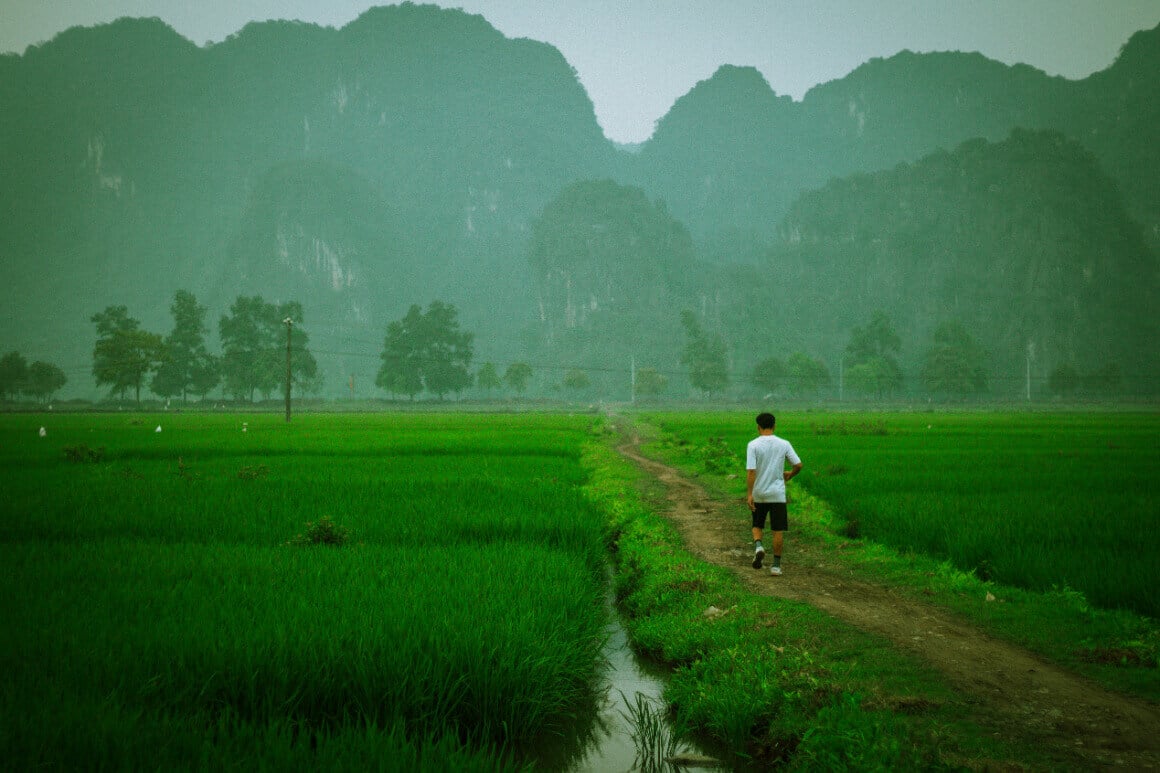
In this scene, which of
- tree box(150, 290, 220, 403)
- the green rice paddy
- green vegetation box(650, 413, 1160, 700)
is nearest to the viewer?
the green rice paddy

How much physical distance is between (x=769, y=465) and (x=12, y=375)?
123 meters

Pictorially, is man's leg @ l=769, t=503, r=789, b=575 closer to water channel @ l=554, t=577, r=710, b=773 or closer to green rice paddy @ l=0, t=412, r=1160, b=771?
green rice paddy @ l=0, t=412, r=1160, b=771

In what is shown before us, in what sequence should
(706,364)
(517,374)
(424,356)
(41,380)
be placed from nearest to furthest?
(41,380)
(424,356)
(517,374)
(706,364)

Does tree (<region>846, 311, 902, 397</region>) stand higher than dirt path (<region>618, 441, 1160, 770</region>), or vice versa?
tree (<region>846, 311, 902, 397</region>)

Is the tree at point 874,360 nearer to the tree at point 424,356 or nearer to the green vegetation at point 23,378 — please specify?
the tree at point 424,356

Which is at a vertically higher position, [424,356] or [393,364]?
[424,356]

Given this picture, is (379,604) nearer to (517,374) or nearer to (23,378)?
(517,374)

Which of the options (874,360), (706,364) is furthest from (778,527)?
(874,360)

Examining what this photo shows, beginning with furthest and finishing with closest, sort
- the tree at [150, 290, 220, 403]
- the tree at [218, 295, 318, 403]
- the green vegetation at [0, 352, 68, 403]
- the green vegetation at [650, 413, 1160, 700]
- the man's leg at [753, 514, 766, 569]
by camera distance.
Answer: the tree at [218, 295, 318, 403]
the green vegetation at [0, 352, 68, 403]
the tree at [150, 290, 220, 403]
the man's leg at [753, 514, 766, 569]
the green vegetation at [650, 413, 1160, 700]

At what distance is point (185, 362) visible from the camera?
3684 inches

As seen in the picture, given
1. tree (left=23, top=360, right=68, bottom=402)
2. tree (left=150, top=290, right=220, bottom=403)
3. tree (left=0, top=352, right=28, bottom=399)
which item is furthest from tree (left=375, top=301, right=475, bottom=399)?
tree (left=0, top=352, right=28, bottom=399)

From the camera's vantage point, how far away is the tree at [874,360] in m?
119

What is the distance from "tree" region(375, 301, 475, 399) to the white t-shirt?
102821mm

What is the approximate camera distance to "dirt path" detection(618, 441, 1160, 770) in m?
3.50
